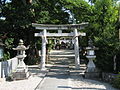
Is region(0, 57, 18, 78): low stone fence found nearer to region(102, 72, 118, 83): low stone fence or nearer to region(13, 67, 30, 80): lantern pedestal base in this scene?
region(13, 67, 30, 80): lantern pedestal base

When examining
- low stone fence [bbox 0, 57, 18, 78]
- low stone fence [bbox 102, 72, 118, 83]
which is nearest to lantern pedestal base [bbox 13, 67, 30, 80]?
low stone fence [bbox 0, 57, 18, 78]

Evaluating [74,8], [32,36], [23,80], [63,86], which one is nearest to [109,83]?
[63,86]

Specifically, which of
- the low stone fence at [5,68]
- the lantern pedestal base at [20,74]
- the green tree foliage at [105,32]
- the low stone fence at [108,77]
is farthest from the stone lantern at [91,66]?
the low stone fence at [5,68]

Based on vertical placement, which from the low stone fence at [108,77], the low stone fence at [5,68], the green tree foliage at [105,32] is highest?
the green tree foliage at [105,32]

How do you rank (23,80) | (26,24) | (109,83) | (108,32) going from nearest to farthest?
(109,83) → (23,80) → (108,32) → (26,24)

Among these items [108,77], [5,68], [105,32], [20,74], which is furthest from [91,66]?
[5,68]

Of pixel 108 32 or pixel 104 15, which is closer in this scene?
pixel 108 32

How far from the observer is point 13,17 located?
1923 centimetres

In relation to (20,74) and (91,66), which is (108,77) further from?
(20,74)

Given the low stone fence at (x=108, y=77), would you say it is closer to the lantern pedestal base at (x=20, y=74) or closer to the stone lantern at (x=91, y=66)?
the stone lantern at (x=91, y=66)

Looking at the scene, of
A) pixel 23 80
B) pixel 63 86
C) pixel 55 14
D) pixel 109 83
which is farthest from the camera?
pixel 55 14

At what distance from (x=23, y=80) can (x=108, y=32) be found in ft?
22.3

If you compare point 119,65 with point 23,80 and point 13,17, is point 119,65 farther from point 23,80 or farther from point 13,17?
point 13,17

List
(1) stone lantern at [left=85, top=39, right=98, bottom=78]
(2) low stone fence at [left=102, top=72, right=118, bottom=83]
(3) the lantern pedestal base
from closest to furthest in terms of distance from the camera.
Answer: (2) low stone fence at [left=102, top=72, right=118, bottom=83], (3) the lantern pedestal base, (1) stone lantern at [left=85, top=39, right=98, bottom=78]
